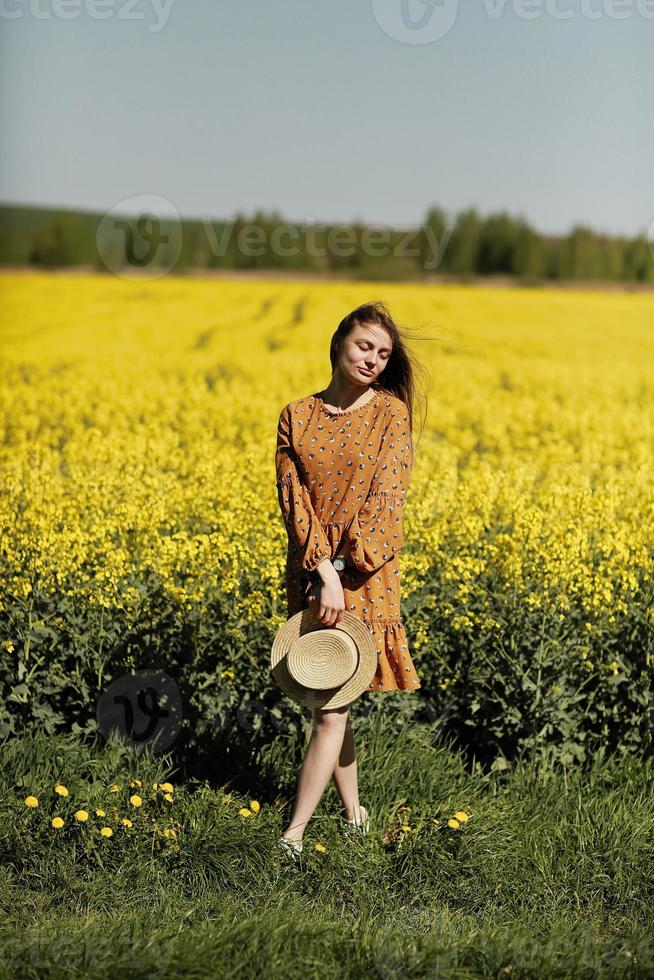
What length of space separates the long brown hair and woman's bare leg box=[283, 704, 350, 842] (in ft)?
2.87

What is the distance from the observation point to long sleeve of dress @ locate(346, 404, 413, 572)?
3158mm

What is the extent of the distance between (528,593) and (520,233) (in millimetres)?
20500

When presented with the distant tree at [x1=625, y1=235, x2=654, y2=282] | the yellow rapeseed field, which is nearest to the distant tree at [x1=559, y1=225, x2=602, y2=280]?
the distant tree at [x1=625, y1=235, x2=654, y2=282]

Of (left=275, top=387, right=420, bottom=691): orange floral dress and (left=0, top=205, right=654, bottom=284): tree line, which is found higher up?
(left=0, top=205, right=654, bottom=284): tree line

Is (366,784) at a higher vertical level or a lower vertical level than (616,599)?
lower

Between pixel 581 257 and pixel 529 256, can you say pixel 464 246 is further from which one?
pixel 581 257

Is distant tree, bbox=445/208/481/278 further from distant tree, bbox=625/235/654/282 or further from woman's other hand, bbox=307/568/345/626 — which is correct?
woman's other hand, bbox=307/568/345/626

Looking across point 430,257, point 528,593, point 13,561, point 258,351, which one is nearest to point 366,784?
point 528,593

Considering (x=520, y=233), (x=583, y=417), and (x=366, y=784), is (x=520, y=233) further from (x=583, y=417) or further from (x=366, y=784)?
(x=366, y=784)

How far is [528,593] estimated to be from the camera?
402cm

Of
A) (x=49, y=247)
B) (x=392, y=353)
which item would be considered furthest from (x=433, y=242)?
(x=392, y=353)

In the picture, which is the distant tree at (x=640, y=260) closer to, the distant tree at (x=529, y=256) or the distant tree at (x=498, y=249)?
the distant tree at (x=529, y=256)

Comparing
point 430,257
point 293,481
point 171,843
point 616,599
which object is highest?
point 430,257

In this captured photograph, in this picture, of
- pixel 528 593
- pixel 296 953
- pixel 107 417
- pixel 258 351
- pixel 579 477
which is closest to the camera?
pixel 296 953
